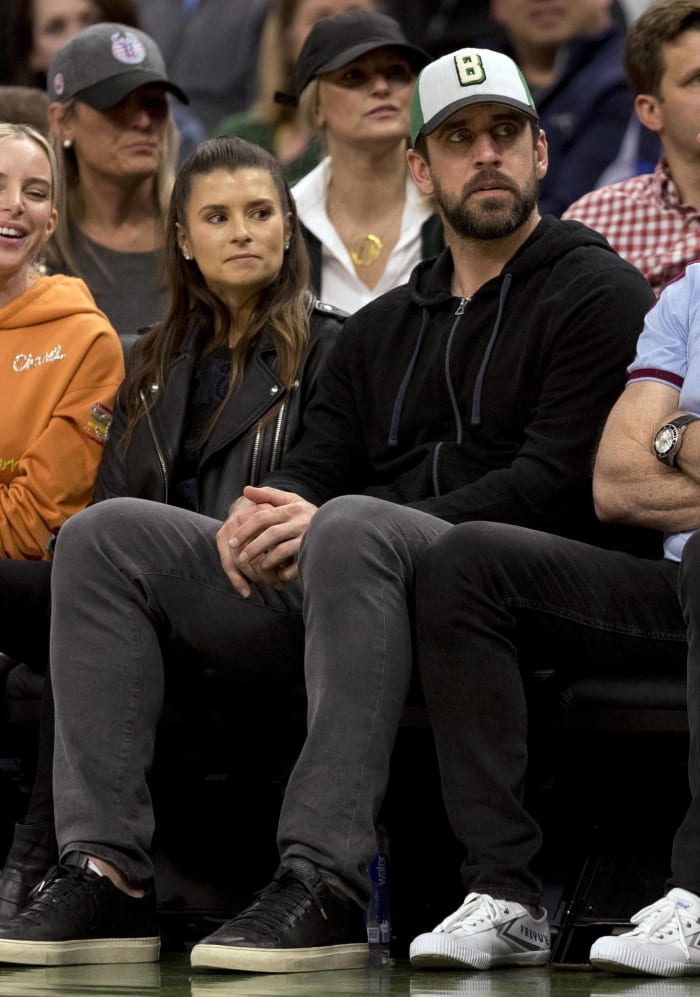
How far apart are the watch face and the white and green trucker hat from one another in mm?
782

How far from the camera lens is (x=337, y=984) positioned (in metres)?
2.53

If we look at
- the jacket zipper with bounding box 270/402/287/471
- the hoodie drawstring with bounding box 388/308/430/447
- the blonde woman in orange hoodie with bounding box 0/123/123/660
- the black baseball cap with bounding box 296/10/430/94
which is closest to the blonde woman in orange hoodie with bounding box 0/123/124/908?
the blonde woman in orange hoodie with bounding box 0/123/123/660

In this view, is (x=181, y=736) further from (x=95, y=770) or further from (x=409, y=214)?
(x=409, y=214)

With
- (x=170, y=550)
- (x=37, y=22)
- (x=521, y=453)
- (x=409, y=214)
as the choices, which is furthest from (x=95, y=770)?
(x=37, y=22)

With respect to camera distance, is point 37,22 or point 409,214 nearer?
point 409,214

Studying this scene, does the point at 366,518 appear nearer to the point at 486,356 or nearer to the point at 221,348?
the point at 486,356

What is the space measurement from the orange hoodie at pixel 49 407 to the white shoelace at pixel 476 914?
1311 millimetres

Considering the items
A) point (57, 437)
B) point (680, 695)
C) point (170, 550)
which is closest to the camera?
point (680, 695)

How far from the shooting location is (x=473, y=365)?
10.8 ft

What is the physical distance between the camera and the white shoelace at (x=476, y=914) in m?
2.61

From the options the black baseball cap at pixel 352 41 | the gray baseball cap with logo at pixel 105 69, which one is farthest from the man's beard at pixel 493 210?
the gray baseball cap with logo at pixel 105 69

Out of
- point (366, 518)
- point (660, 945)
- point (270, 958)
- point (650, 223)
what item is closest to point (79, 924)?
point (270, 958)

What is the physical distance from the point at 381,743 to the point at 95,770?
49 centimetres

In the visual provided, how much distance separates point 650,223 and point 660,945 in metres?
2.04
